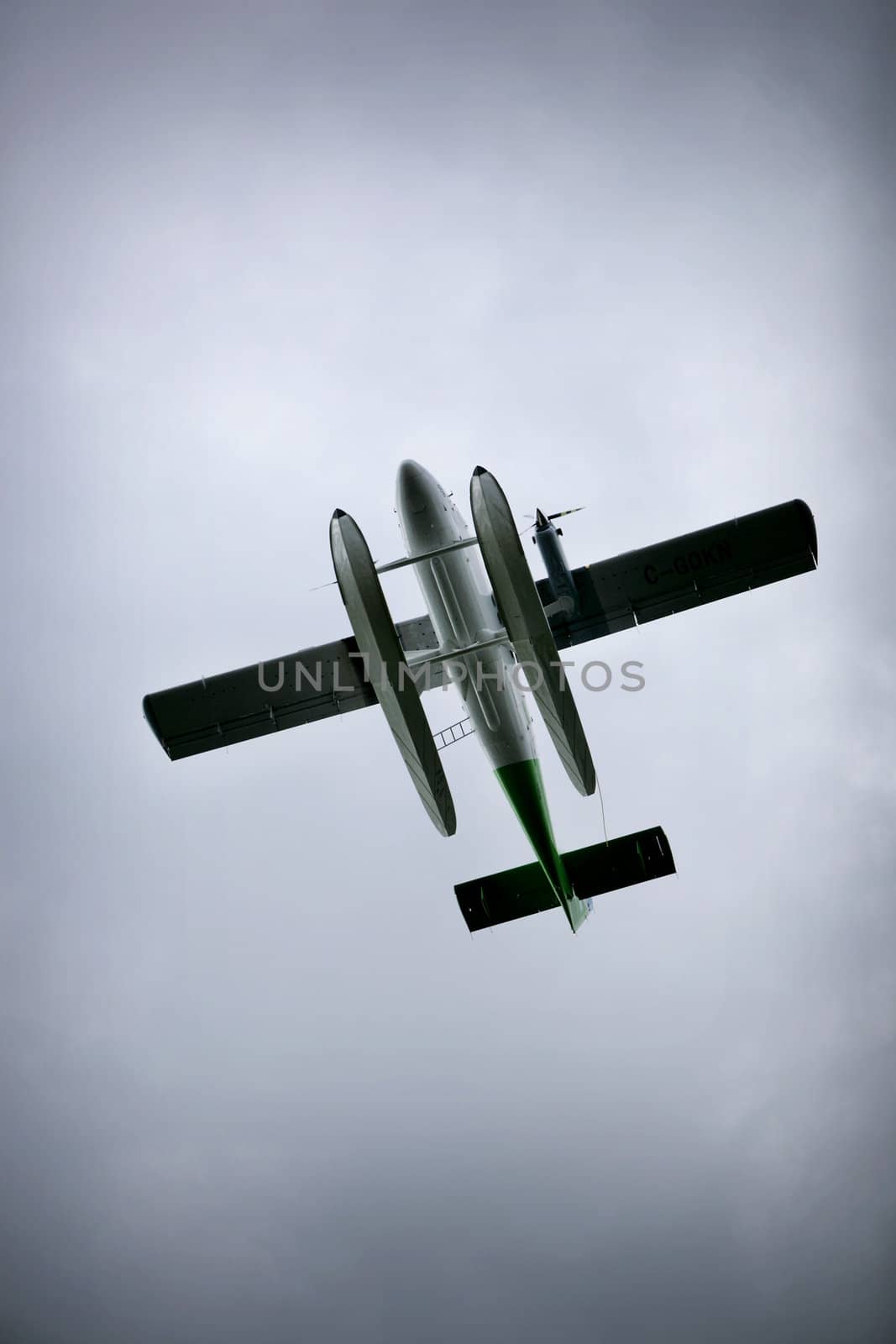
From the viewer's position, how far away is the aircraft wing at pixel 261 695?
23141 millimetres

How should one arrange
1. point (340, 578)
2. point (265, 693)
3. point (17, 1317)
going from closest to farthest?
point (340, 578)
point (265, 693)
point (17, 1317)

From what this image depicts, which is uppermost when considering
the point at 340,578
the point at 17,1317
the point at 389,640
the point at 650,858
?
the point at 340,578

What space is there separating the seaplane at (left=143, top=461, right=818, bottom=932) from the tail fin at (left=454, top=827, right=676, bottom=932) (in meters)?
0.03

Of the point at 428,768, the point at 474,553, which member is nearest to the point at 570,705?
the point at 428,768

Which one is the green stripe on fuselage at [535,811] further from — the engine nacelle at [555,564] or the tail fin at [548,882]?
the engine nacelle at [555,564]

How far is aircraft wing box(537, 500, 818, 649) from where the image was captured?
2186cm

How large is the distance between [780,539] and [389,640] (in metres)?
10.3

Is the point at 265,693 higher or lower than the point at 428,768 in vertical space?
higher

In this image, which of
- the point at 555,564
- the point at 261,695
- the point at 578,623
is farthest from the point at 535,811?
the point at 261,695

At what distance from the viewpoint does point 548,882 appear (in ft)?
76.6

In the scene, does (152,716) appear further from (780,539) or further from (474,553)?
(780,539)

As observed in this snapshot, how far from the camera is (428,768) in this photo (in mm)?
18250

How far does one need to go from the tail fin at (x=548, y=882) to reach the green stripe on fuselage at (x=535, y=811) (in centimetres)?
58

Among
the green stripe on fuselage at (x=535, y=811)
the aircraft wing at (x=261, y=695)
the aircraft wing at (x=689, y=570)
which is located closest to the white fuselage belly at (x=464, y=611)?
the green stripe on fuselage at (x=535, y=811)
